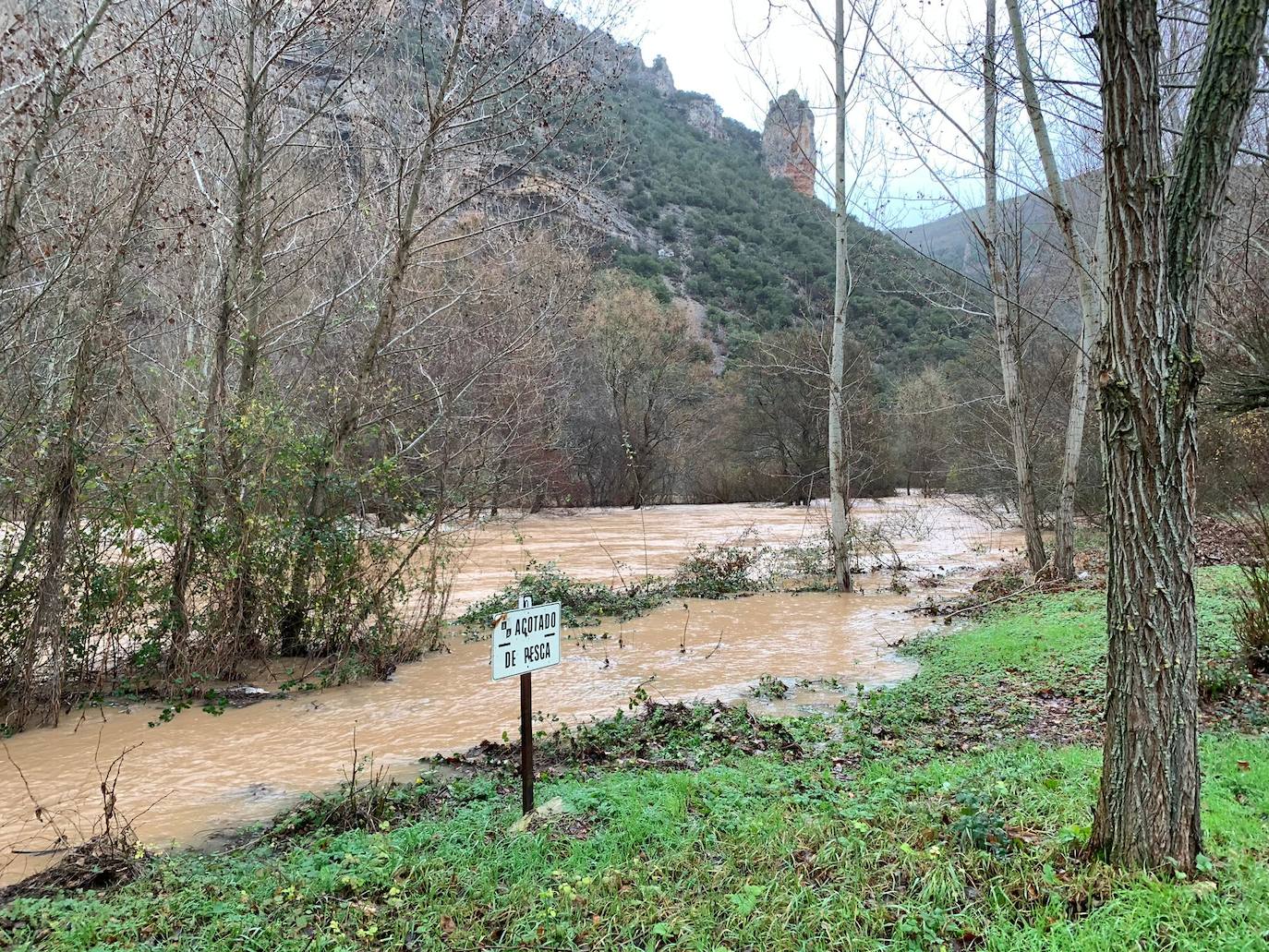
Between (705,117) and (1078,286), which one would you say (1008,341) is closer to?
(1078,286)

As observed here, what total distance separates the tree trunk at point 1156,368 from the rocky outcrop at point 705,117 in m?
97.9

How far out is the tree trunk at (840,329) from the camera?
13180 mm

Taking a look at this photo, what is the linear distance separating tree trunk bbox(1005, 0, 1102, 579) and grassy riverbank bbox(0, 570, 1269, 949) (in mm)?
5382

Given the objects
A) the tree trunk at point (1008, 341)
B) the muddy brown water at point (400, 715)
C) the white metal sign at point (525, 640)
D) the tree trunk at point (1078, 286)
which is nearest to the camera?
the white metal sign at point (525, 640)

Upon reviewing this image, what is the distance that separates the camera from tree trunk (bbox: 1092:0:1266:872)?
2.90 metres

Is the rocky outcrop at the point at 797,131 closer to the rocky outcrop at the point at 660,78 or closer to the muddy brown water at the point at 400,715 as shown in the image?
the muddy brown water at the point at 400,715

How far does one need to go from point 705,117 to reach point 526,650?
10183 centimetres

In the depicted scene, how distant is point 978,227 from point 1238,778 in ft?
31.5

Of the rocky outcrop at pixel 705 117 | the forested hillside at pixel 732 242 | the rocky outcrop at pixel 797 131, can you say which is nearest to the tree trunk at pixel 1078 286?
the rocky outcrop at pixel 797 131

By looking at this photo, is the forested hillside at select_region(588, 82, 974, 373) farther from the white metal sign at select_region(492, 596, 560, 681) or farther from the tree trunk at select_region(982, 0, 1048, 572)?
the white metal sign at select_region(492, 596, 560, 681)

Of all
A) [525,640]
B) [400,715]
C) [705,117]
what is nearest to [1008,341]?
[400,715]

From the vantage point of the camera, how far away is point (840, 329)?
1340 cm

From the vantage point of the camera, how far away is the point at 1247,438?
42.8 ft

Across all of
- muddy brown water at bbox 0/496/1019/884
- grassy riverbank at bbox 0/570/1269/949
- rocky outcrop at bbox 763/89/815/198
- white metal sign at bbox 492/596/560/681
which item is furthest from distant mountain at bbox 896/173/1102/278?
white metal sign at bbox 492/596/560/681
